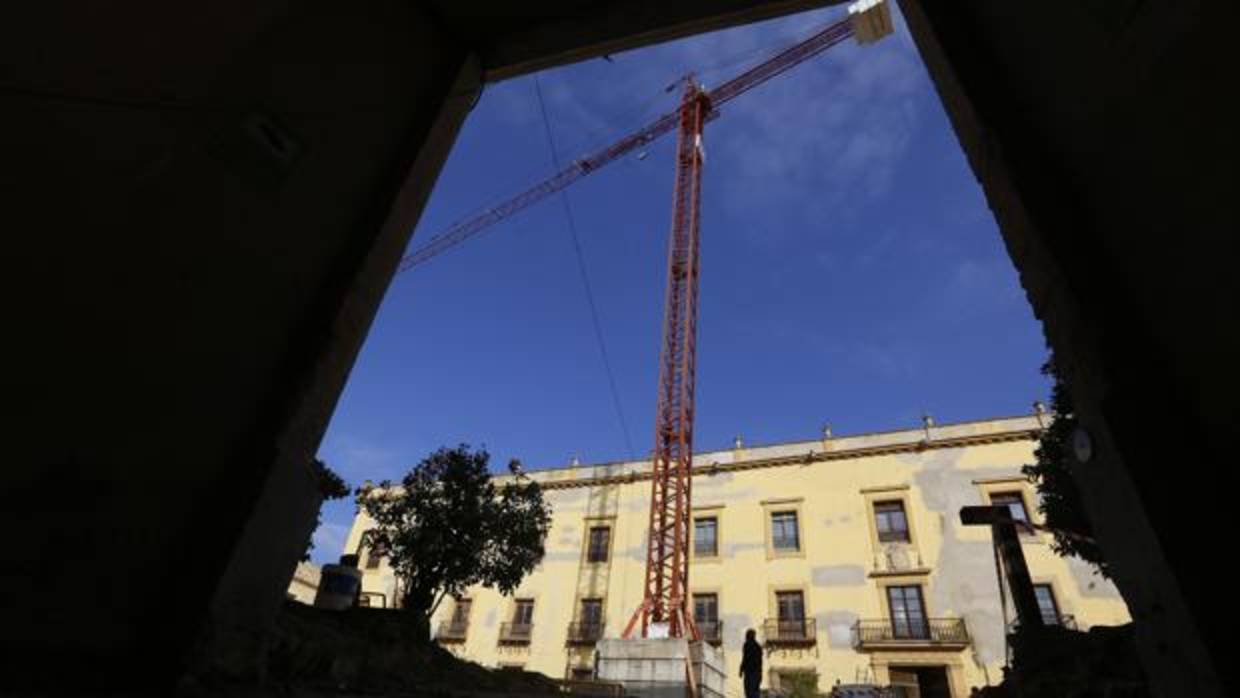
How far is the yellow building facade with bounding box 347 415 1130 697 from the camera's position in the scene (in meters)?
19.3

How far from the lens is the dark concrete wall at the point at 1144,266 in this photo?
1841mm

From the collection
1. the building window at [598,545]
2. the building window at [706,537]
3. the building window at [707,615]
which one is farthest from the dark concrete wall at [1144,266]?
the building window at [598,545]

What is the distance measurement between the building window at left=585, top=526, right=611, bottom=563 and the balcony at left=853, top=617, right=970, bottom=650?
399 inches

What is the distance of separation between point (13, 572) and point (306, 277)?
5.37 ft

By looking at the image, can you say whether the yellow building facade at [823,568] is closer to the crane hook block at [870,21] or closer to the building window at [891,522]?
the building window at [891,522]

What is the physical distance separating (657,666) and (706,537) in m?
7.76

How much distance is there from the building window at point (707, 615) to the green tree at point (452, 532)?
10730 millimetres

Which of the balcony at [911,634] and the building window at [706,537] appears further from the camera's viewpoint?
the building window at [706,537]

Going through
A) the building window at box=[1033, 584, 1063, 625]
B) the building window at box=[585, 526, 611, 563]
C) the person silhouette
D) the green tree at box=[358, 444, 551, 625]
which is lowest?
the person silhouette

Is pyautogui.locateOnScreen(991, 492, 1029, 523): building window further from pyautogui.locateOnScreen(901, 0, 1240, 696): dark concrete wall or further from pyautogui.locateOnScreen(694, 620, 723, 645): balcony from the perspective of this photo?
pyautogui.locateOnScreen(901, 0, 1240, 696): dark concrete wall

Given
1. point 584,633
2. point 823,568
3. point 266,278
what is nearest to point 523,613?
point 584,633

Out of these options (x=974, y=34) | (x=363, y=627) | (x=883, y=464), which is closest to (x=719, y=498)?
(x=883, y=464)

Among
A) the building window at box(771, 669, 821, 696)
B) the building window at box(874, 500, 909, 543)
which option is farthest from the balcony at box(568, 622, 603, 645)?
the building window at box(874, 500, 909, 543)

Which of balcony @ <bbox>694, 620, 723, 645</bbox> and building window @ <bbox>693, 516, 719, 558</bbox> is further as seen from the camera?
building window @ <bbox>693, 516, 719, 558</bbox>
